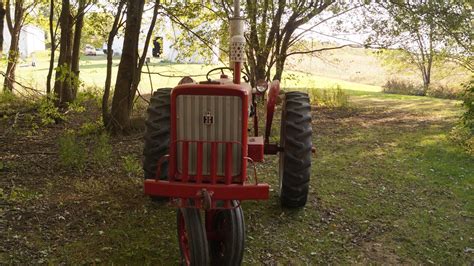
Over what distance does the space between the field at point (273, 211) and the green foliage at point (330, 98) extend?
4.64 m

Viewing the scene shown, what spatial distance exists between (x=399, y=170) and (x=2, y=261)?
4.67 meters

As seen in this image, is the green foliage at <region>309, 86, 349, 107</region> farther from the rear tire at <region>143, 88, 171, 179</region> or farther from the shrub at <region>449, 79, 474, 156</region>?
the rear tire at <region>143, 88, 171, 179</region>

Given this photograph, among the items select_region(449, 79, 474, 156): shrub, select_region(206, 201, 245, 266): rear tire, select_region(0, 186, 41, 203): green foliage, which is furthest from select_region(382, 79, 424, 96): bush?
select_region(206, 201, 245, 266): rear tire

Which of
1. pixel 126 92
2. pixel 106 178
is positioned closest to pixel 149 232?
pixel 106 178

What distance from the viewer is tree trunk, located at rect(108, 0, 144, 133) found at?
6.38m

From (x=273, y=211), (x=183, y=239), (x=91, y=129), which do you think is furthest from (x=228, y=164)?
(x=91, y=129)

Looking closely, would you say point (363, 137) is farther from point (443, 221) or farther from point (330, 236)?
point (330, 236)

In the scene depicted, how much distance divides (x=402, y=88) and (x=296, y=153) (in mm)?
15958

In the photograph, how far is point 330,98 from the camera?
1195 centimetres

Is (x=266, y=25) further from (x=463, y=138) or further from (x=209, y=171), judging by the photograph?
(x=209, y=171)

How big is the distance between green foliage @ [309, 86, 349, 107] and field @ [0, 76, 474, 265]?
4.64m

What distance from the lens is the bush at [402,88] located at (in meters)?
18.2

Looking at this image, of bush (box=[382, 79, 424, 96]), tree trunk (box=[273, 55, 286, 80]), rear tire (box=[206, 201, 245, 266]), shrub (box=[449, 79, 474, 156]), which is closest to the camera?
rear tire (box=[206, 201, 245, 266])

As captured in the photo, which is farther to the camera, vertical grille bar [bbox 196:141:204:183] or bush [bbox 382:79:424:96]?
bush [bbox 382:79:424:96]
